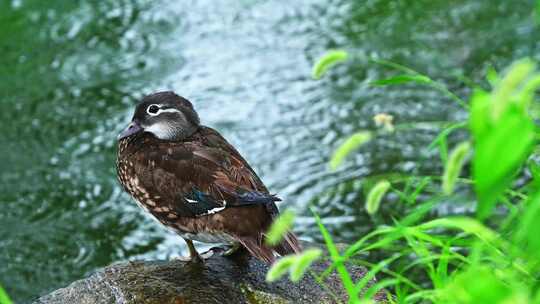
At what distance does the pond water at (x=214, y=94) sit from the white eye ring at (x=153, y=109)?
5.89 ft

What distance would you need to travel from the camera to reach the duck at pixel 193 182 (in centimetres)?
427

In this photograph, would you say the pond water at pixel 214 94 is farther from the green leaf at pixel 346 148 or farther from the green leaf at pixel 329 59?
the green leaf at pixel 346 148

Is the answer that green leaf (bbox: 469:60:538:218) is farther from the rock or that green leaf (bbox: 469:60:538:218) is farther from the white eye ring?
the white eye ring

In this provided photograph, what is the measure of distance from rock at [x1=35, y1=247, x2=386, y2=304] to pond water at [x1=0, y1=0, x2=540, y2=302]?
177 cm

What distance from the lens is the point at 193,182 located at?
4.43 m

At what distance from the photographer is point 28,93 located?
27.3 feet

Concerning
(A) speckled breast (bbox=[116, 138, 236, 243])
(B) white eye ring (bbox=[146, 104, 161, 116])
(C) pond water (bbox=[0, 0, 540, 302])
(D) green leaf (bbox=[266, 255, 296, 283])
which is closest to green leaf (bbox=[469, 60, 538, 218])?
(D) green leaf (bbox=[266, 255, 296, 283])

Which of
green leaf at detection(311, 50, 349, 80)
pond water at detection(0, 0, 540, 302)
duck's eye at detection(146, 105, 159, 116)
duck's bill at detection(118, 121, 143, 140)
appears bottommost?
pond water at detection(0, 0, 540, 302)

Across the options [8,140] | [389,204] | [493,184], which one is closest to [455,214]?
[389,204]

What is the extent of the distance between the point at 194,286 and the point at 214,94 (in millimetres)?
4126

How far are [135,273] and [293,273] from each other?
1.88m

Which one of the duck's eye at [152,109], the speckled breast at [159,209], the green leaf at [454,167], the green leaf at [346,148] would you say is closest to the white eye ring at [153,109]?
the duck's eye at [152,109]

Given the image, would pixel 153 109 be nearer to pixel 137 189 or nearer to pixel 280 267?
pixel 137 189

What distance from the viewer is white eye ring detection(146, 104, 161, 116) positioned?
484cm
